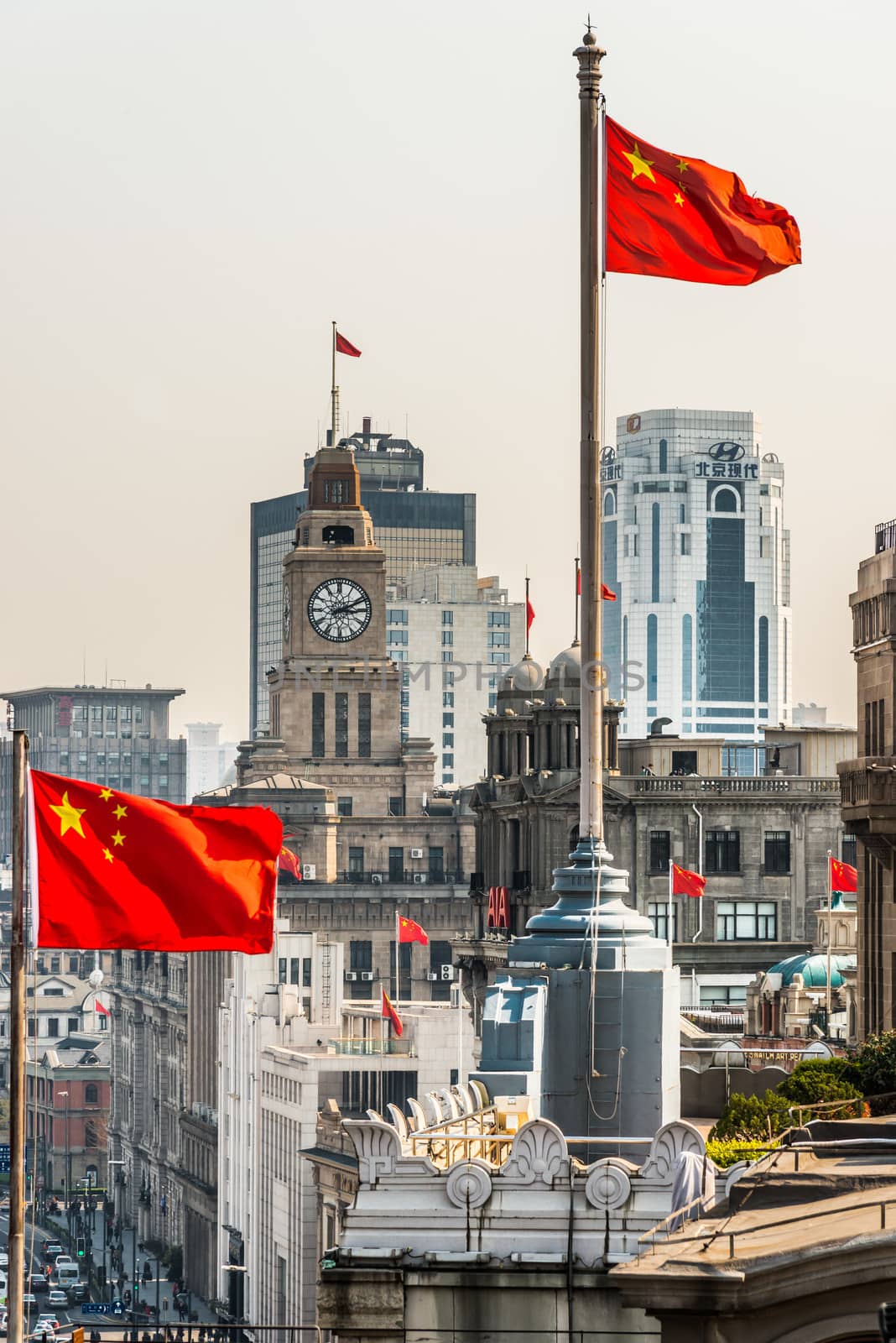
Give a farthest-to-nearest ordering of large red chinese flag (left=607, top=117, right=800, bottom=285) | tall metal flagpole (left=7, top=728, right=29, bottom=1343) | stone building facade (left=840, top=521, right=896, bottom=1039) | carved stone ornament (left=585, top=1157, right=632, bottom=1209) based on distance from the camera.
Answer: stone building facade (left=840, top=521, right=896, bottom=1039)
large red chinese flag (left=607, top=117, right=800, bottom=285)
carved stone ornament (left=585, top=1157, right=632, bottom=1209)
tall metal flagpole (left=7, top=728, right=29, bottom=1343)

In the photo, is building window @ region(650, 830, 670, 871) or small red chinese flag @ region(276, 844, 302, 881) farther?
small red chinese flag @ region(276, 844, 302, 881)

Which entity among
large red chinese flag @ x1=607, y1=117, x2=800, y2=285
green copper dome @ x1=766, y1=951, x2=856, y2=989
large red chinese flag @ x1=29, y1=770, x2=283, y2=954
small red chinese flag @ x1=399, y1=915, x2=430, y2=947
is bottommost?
green copper dome @ x1=766, y1=951, x2=856, y2=989

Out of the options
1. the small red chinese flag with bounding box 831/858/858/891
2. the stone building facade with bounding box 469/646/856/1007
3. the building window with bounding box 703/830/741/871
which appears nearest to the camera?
the small red chinese flag with bounding box 831/858/858/891

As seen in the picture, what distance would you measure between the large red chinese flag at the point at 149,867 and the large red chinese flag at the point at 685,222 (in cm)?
1103

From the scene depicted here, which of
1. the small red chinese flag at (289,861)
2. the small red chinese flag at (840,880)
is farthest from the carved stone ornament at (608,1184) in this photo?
the small red chinese flag at (289,861)

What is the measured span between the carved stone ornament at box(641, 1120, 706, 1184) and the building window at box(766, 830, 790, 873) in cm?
10925

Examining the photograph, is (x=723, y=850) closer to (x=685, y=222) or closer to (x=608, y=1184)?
(x=685, y=222)

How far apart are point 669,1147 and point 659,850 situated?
108733 mm

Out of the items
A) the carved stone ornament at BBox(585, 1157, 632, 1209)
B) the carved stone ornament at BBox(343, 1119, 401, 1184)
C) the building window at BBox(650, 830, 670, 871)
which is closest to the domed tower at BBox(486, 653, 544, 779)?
the building window at BBox(650, 830, 670, 871)

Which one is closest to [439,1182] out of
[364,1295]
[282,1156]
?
[364,1295]

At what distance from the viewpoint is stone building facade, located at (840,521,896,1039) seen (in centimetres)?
6750

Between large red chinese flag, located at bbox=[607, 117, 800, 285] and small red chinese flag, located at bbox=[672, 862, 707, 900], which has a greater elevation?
large red chinese flag, located at bbox=[607, 117, 800, 285]

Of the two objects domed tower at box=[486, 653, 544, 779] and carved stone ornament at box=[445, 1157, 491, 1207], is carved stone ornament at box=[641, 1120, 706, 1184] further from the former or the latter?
domed tower at box=[486, 653, 544, 779]

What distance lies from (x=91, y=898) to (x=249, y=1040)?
14736 cm
